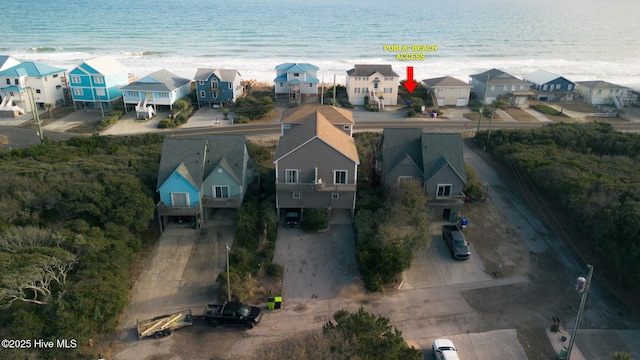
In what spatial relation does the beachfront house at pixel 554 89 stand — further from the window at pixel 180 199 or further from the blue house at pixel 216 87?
the window at pixel 180 199

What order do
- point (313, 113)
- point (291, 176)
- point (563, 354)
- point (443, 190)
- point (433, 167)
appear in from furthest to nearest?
point (313, 113) < point (443, 190) < point (433, 167) < point (291, 176) < point (563, 354)

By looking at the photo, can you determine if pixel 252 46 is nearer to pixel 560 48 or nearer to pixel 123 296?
pixel 560 48

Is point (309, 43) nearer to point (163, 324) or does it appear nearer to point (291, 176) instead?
point (291, 176)

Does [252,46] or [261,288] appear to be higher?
[252,46]

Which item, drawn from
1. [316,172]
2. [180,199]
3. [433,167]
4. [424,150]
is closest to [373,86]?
[424,150]

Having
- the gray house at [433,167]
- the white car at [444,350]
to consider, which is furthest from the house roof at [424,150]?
the white car at [444,350]

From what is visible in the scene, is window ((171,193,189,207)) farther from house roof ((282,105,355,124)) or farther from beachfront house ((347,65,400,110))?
beachfront house ((347,65,400,110))

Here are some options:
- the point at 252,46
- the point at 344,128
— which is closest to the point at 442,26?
the point at 252,46
